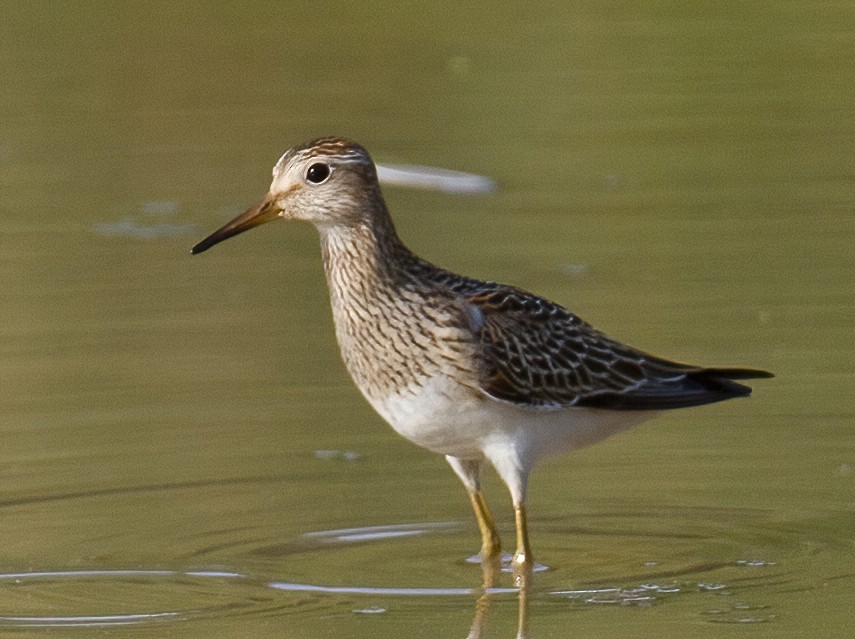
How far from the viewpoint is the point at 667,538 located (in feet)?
27.4

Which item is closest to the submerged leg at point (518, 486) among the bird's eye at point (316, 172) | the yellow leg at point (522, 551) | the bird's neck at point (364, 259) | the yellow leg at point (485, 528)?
the yellow leg at point (522, 551)

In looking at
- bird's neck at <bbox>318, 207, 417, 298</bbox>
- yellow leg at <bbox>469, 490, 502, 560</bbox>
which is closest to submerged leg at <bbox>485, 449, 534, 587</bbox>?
yellow leg at <bbox>469, 490, 502, 560</bbox>

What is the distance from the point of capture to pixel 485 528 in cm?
839

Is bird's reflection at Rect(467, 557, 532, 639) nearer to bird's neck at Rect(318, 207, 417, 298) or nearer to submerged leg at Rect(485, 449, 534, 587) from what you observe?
submerged leg at Rect(485, 449, 534, 587)

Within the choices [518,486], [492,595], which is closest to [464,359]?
[518,486]

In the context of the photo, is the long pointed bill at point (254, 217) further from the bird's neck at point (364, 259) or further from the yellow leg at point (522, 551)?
the yellow leg at point (522, 551)

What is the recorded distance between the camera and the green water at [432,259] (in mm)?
7918

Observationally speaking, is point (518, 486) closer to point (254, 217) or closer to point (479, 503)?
point (479, 503)

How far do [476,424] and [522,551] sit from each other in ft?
1.63

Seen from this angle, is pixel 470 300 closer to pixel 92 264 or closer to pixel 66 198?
pixel 92 264

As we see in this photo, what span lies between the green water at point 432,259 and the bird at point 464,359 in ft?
1.33

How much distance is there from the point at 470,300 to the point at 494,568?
1026mm

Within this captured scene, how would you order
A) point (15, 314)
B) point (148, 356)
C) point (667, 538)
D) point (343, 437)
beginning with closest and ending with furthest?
point (667, 538) < point (343, 437) < point (148, 356) < point (15, 314)

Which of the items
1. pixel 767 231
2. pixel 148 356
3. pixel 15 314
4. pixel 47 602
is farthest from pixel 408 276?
pixel 767 231
